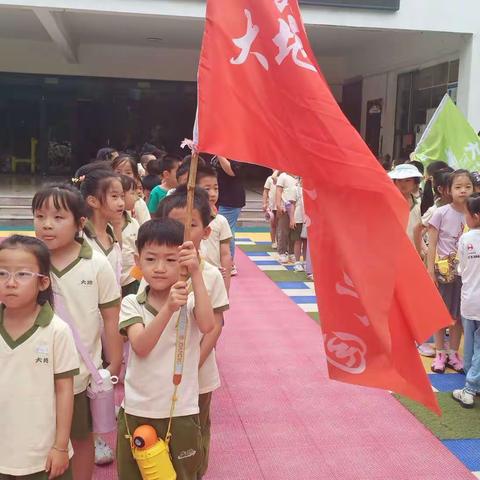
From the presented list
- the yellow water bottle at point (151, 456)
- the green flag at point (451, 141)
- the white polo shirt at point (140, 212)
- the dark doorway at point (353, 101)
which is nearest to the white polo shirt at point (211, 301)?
the yellow water bottle at point (151, 456)

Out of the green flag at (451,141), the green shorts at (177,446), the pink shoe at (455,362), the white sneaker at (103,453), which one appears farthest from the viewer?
the green flag at (451,141)

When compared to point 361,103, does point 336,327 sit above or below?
below

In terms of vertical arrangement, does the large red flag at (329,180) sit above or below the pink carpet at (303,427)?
above

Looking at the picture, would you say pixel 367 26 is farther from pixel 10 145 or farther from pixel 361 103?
pixel 10 145

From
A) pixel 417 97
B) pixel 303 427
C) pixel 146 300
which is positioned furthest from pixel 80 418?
pixel 417 97

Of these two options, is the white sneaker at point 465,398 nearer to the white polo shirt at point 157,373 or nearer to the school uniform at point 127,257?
the school uniform at point 127,257

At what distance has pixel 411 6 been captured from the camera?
12242mm

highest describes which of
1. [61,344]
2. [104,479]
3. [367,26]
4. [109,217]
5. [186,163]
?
[367,26]

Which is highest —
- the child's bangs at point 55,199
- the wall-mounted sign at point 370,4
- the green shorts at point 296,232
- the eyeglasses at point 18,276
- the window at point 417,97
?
the wall-mounted sign at point 370,4

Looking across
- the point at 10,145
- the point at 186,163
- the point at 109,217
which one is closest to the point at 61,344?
the point at 109,217

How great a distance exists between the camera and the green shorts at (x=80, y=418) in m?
2.51

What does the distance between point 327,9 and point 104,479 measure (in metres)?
10.8

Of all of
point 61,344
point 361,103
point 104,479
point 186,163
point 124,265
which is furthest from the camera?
point 361,103

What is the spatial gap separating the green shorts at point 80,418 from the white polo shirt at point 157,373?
0.89 feet
